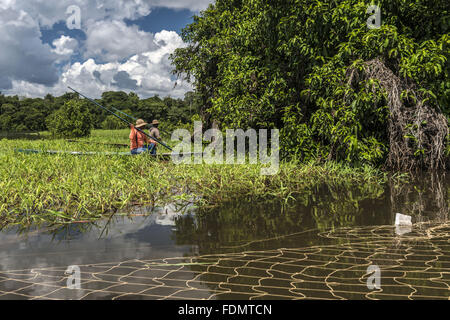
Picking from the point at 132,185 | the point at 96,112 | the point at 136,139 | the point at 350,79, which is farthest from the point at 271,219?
the point at 96,112

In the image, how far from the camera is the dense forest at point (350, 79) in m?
7.36

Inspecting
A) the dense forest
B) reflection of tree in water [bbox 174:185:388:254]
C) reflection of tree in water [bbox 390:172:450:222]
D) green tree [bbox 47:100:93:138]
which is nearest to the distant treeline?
green tree [bbox 47:100:93:138]

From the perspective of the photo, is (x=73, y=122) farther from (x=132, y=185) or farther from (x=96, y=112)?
(x=96, y=112)

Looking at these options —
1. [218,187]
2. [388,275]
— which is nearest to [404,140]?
[218,187]

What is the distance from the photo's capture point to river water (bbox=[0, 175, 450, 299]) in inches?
88.0

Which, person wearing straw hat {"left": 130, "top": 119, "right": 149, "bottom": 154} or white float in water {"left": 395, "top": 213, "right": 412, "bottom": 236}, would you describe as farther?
A: person wearing straw hat {"left": 130, "top": 119, "right": 149, "bottom": 154}

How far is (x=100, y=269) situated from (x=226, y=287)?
99 cm

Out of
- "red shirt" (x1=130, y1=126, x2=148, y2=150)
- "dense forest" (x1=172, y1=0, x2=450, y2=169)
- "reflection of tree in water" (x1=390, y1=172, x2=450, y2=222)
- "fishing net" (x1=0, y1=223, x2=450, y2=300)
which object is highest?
"dense forest" (x1=172, y1=0, x2=450, y2=169)

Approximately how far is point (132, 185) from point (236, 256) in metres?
2.90

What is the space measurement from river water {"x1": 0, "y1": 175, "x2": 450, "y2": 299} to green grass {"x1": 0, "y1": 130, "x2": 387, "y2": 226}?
1.39 ft

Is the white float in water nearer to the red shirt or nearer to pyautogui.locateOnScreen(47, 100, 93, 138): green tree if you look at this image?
the red shirt

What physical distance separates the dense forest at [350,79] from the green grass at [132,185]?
0.92 meters

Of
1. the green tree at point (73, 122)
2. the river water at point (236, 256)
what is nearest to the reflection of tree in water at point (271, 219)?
the river water at point (236, 256)
